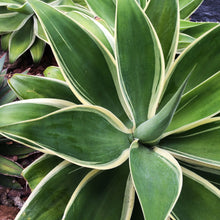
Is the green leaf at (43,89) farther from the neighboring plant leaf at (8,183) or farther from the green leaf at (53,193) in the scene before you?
the neighboring plant leaf at (8,183)

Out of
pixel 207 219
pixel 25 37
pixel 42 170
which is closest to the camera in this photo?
pixel 207 219

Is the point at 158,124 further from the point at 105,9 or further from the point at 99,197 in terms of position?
the point at 105,9

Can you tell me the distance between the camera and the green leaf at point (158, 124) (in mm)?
540

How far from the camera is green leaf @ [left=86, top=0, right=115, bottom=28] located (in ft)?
3.70

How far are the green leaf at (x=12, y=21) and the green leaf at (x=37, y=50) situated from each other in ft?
0.39

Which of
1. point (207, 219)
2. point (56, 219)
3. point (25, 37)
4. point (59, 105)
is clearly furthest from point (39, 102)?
point (25, 37)

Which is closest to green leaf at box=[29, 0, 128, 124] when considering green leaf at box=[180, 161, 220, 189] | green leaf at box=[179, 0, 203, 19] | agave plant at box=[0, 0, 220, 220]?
agave plant at box=[0, 0, 220, 220]

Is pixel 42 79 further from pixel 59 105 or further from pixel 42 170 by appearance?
pixel 42 170

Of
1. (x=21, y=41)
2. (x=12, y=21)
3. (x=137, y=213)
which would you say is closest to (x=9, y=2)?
(x=12, y=21)

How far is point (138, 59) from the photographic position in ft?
2.41

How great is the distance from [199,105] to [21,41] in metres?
1.06

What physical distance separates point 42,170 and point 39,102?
0.62ft

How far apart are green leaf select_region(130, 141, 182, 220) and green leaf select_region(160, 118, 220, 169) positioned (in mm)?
53

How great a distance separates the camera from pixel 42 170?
0.77 m
